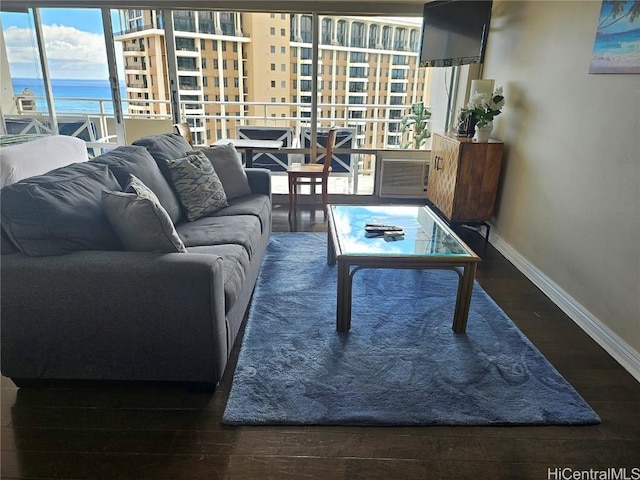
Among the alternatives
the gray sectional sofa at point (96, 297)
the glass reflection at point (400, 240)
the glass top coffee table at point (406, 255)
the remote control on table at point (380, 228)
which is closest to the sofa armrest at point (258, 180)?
the glass reflection at point (400, 240)

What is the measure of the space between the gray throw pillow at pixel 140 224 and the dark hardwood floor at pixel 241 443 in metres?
0.65

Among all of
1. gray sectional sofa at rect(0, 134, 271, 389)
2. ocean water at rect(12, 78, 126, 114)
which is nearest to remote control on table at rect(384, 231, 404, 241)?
gray sectional sofa at rect(0, 134, 271, 389)

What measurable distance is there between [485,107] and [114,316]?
11.0 ft

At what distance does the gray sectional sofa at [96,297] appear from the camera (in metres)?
1.64

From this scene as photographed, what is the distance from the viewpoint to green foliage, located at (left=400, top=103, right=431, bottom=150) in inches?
203

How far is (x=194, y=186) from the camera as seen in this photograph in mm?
2816

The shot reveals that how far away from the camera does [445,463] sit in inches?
60.2

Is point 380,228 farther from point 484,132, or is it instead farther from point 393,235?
point 484,132

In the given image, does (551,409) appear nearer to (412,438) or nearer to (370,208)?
(412,438)

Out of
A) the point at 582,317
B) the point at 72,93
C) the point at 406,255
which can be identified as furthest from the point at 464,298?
the point at 72,93

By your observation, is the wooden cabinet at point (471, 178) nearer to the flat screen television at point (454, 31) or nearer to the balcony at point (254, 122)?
the flat screen television at point (454, 31)

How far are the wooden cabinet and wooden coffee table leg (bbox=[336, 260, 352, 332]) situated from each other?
190 cm

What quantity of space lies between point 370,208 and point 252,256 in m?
1.15

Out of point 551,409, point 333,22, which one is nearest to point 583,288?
point 551,409
